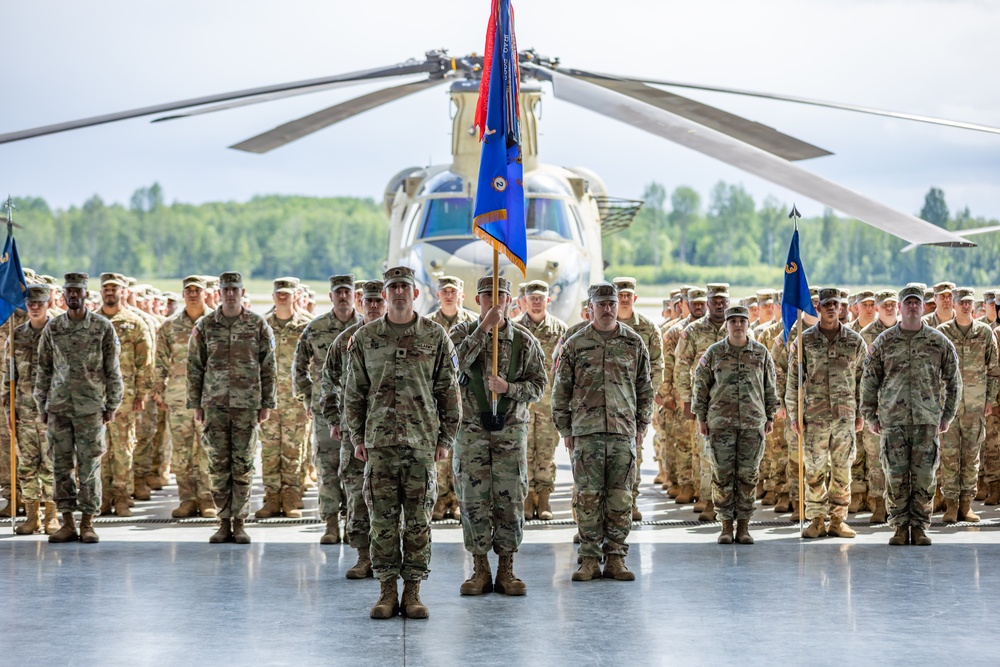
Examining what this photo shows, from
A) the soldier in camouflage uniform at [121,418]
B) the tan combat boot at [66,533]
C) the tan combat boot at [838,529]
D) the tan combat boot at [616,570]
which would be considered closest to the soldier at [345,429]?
the tan combat boot at [616,570]

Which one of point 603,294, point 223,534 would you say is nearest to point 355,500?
point 223,534

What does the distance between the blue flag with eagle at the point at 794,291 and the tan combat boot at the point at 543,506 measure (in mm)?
2301

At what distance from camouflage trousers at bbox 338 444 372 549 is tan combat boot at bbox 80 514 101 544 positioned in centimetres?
224

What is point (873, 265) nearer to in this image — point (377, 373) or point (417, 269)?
point (417, 269)

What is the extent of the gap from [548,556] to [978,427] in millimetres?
4030

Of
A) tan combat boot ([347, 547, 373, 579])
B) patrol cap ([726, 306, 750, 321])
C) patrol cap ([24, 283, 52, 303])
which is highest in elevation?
patrol cap ([24, 283, 52, 303])

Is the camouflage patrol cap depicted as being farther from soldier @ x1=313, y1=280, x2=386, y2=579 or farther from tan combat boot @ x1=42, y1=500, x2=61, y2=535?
soldier @ x1=313, y1=280, x2=386, y2=579

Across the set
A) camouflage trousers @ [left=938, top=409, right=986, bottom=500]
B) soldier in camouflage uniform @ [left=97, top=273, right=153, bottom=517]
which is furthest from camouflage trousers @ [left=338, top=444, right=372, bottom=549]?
camouflage trousers @ [left=938, top=409, right=986, bottom=500]

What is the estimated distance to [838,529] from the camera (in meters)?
9.17

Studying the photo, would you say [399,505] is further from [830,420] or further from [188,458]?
[188,458]

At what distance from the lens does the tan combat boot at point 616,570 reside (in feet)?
24.9

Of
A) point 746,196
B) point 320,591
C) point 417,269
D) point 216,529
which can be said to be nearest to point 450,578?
point 320,591

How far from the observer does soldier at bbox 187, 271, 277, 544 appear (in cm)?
895

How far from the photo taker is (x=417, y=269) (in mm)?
13344
